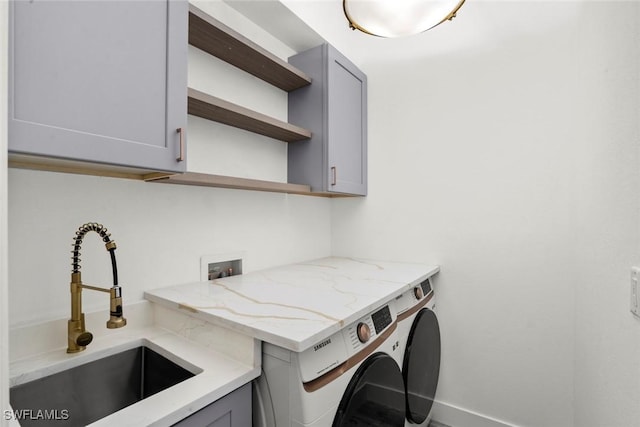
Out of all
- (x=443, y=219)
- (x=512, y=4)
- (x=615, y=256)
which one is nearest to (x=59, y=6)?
(x=615, y=256)

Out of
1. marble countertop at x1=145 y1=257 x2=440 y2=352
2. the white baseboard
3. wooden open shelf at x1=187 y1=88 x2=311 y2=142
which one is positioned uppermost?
wooden open shelf at x1=187 y1=88 x2=311 y2=142

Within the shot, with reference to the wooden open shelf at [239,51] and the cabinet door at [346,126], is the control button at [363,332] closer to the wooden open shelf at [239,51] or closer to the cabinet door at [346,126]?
the cabinet door at [346,126]

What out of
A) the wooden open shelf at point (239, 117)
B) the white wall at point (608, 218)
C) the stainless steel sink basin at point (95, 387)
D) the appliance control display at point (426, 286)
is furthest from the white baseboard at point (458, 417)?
the wooden open shelf at point (239, 117)

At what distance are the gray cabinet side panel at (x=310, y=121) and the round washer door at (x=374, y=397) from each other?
1.03m

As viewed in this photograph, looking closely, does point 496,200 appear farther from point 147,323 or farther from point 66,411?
point 66,411

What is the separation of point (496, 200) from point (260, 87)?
1.58 meters

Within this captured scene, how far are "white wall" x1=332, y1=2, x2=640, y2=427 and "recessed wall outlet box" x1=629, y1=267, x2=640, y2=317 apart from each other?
0.85 feet

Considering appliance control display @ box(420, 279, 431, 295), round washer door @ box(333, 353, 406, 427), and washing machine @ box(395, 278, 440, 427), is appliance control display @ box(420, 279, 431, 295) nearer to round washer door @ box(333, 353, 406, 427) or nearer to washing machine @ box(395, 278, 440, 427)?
washing machine @ box(395, 278, 440, 427)

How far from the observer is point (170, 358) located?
1.03m

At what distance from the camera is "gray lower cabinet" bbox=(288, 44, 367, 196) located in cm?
182

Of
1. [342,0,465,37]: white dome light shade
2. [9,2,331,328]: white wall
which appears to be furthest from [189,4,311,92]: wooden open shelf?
[342,0,465,37]: white dome light shade

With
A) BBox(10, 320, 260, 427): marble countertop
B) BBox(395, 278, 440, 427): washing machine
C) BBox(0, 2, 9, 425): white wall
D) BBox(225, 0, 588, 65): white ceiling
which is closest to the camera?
BBox(0, 2, 9, 425): white wall

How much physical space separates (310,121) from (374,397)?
151cm

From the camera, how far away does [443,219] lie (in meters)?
1.95
